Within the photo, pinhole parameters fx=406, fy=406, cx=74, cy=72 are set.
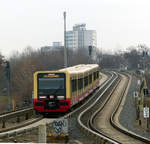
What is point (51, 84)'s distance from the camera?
1025 inches

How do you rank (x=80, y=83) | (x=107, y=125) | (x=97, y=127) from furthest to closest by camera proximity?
(x=80, y=83) → (x=107, y=125) → (x=97, y=127)

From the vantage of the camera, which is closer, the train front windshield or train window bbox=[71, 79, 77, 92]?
the train front windshield

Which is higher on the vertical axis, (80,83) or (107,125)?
(80,83)

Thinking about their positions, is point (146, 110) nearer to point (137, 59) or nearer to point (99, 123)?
point (99, 123)

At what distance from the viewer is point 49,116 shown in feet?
90.3

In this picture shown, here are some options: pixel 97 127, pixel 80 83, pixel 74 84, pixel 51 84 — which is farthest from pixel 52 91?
pixel 80 83

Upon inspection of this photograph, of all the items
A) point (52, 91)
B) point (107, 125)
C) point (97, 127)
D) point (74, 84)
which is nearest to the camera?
point (97, 127)

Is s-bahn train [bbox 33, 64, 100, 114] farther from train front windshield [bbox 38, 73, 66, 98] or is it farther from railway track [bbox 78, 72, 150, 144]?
railway track [bbox 78, 72, 150, 144]

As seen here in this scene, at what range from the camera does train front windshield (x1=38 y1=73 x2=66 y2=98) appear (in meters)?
26.0

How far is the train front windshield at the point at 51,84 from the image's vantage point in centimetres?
2597

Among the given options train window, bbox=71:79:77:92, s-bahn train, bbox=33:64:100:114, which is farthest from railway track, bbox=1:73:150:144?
train window, bbox=71:79:77:92

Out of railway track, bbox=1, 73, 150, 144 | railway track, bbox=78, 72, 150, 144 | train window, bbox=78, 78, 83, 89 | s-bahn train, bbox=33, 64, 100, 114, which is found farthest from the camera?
train window, bbox=78, 78, 83, 89

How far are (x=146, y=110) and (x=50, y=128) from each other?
876cm

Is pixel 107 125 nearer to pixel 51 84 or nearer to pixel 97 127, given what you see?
pixel 97 127
